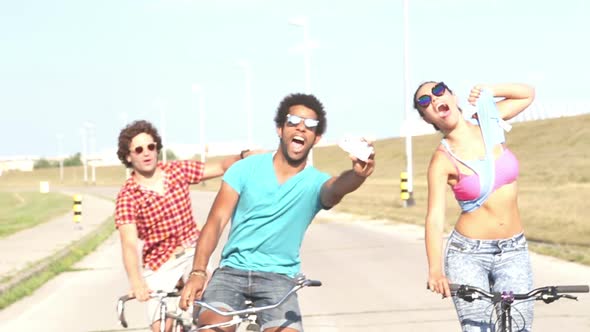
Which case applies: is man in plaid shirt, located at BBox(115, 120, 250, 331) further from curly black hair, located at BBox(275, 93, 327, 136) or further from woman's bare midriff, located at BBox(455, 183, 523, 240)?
woman's bare midriff, located at BBox(455, 183, 523, 240)

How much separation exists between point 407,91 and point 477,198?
34700 mm

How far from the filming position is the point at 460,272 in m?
6.07

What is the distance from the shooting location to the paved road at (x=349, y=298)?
11.8 metres

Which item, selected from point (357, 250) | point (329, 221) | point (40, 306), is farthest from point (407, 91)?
point (40, 306)

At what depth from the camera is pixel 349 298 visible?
550 inches

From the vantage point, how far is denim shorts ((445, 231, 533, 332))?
6.02m

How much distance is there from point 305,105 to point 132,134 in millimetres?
1525

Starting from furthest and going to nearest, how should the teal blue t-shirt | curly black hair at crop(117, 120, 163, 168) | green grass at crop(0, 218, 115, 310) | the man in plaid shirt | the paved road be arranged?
green grass at crop(0, 218, 115, 310) → the paved road → curly black hair at crop(117, 120, 163, 168) → the man in plaid shirt → the teal blue t-shirt

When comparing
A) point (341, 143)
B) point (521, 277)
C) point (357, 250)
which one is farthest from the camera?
point (357, 250)

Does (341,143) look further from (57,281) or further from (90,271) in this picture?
(90,271)

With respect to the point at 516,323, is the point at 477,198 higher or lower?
higher

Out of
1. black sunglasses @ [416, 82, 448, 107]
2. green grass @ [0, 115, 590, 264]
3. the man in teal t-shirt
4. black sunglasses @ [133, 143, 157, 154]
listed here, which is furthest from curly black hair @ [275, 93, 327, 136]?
green grass @ [0, 115, 590, 264]

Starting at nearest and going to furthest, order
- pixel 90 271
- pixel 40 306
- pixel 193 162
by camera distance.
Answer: pixel 193 162 → pixel 40 306 → pixel 90 271

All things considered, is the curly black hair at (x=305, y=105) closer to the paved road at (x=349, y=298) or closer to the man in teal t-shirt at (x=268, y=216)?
the man in teal t-shirt at (x=268, y=216)
